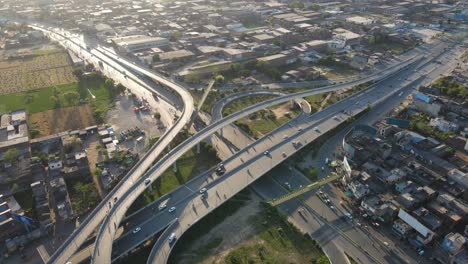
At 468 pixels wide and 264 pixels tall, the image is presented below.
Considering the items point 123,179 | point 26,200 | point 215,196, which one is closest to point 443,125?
point 215,196

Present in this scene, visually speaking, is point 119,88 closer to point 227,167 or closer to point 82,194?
point 82,194

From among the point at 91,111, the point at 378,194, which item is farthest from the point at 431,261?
the point at 91,111

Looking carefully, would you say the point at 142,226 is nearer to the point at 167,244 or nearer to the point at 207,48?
the point at 167,244

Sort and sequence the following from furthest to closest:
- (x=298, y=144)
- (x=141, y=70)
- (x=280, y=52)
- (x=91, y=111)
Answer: (x=280, y=52)
(x=141, y=70)
(x=91, y=111)
(x=298, y=144)

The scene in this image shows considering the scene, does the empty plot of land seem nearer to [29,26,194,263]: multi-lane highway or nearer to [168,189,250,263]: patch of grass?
[29,26,194,263]: multi-lane highway

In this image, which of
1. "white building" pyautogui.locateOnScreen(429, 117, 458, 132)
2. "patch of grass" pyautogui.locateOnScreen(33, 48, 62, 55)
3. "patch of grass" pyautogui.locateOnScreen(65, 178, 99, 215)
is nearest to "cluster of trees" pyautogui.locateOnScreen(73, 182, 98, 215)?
"patch of grass" pyautogui.locateOnScreen(65, 178, 99, 215)
